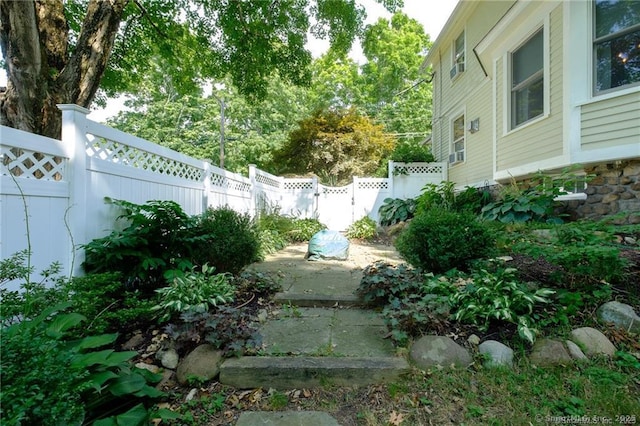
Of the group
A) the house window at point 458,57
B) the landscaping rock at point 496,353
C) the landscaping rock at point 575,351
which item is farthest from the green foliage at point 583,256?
the house window at point 458,57

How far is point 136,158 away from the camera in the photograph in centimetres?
321

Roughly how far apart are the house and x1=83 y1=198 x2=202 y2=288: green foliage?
4.11 meters

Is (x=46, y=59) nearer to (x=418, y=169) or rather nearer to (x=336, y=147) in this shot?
(x=418, y=169)

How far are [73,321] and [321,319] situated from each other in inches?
67.1

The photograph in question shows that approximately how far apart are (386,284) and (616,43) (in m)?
4.34

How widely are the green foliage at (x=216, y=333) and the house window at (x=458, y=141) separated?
7.93 metres

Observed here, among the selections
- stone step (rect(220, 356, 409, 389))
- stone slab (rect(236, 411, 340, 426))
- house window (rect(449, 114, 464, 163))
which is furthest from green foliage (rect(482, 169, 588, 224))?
stone slab (rect(236, 411, 340, 426))

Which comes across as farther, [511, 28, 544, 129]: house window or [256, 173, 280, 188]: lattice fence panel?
[256, 173, 280, 188]: lattice fence panel

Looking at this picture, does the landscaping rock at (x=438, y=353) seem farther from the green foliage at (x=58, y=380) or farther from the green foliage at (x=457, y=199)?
the green foliage at (x=457, y=199)

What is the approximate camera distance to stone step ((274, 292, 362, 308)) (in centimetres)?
297

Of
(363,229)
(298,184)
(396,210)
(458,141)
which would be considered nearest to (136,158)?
(363,229)

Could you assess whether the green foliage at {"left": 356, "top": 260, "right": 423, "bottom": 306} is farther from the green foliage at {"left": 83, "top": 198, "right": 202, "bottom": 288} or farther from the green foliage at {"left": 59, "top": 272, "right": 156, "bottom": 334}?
the green foliage at {"left": 59, "top": 272, "right": 156, "bottom": 334}

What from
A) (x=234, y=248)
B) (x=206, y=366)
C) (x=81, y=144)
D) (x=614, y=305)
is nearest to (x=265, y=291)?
(x=234, y=248)

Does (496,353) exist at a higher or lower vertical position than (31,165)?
lower
